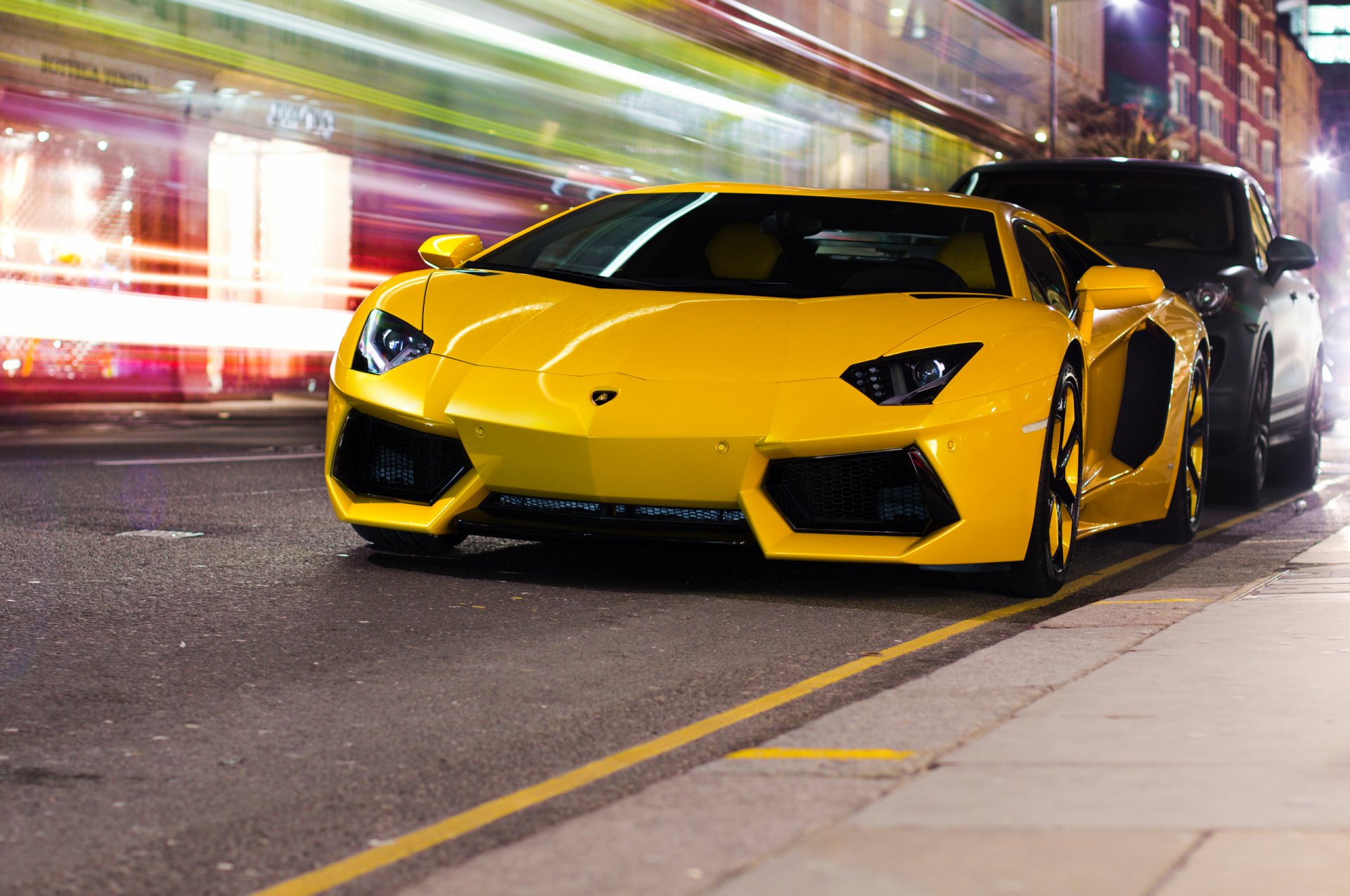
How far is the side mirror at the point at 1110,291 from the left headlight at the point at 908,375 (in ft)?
3.96

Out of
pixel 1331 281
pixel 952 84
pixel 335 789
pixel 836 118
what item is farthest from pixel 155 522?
pixel 1331 281

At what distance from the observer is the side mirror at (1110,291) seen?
609cm

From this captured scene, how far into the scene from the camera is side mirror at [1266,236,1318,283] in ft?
29.6

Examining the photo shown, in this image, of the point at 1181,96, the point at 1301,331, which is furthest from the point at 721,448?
the point at 1181,96

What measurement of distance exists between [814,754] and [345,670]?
1364 millimetres

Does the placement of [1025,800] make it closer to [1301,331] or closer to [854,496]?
[854,496]

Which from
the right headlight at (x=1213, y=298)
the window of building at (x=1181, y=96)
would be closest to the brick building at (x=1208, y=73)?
the window of building at (x=1181, y=96)

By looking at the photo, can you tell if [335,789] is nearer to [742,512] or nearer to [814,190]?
[742,512]

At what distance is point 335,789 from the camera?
121 inches

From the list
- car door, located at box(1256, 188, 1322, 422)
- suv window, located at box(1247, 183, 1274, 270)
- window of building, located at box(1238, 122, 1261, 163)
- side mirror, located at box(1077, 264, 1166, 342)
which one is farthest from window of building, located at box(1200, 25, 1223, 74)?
Answer: side mirror, located at box(1077, 264, 1166, 342)

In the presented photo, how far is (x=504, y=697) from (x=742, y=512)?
132cm

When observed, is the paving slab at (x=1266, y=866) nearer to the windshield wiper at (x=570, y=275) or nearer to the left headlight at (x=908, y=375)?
the left headlight at (x=908, y=375)

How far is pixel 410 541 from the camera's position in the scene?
5840 millimetres

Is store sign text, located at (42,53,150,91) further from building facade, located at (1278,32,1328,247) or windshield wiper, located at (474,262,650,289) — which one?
building facade, located at (1278,32,1328,247)
